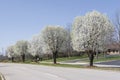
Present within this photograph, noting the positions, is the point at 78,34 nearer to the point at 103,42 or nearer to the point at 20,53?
the point at 103,42

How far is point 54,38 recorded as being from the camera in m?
68.0

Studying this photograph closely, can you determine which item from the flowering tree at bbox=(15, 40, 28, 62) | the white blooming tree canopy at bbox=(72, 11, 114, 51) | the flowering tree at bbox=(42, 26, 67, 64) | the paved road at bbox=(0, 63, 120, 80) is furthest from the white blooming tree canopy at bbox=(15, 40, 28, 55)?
the paved road at bbox=(0, 63, 120, 80)

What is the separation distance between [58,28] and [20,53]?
4689 centimetres

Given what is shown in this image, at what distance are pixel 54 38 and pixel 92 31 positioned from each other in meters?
24.4

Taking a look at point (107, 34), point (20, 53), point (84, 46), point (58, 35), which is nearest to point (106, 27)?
point (107, 34)

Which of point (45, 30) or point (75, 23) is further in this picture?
point (45, 30)

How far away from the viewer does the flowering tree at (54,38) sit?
224 feet

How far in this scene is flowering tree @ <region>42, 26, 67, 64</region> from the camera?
6812 centimetres

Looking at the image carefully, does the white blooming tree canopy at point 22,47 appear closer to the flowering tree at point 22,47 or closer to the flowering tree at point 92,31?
the flowering tree at point 22,47

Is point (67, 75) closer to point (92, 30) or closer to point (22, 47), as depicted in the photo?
point (92, 30)

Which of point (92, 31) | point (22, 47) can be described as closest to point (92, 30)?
point (92, 31)

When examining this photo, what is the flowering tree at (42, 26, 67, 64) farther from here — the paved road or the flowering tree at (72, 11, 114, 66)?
the paved road

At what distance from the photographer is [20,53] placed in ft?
373

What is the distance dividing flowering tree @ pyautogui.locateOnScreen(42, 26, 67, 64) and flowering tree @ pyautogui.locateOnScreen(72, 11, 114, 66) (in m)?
22.0
